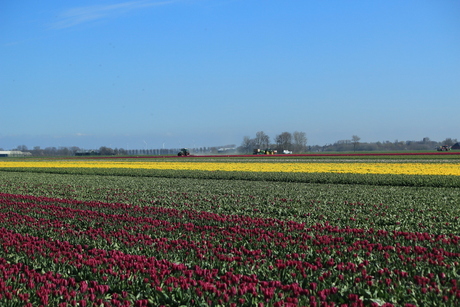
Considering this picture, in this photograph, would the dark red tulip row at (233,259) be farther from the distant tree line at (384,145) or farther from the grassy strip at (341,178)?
the distant tree line at (384,145)

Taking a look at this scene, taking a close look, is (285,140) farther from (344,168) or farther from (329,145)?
(344,168)

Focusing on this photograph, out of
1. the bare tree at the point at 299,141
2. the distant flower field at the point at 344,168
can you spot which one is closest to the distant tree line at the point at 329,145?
the bare tree at the point at 299,141

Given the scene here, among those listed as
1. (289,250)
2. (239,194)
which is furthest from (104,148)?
(289,250)

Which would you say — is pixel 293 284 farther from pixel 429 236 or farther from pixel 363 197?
pixel 363 197

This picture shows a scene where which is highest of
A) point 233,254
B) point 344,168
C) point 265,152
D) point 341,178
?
point 265,152

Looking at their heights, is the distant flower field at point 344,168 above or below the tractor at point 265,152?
below

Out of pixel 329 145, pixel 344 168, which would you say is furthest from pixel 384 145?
pixel 344 168

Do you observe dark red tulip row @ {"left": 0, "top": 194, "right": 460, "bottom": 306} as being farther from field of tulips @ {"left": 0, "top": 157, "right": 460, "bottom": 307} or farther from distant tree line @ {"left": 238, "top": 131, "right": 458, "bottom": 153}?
distant tree line @ {"left": 238, "top": 131, "right": 458, "bottom": 153}

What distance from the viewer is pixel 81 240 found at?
9.04 meters

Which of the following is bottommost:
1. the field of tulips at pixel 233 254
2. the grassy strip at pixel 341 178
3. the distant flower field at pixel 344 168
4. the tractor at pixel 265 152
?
the field of tulips at pixel 233 254

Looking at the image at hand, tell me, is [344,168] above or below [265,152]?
below

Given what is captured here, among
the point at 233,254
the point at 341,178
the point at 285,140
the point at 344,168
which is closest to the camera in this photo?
the point at 233,254

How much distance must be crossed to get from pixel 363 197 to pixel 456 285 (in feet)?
36.3

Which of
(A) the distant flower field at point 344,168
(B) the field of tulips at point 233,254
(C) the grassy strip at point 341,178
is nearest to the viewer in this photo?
(B) the field of tulips at point 233,254
